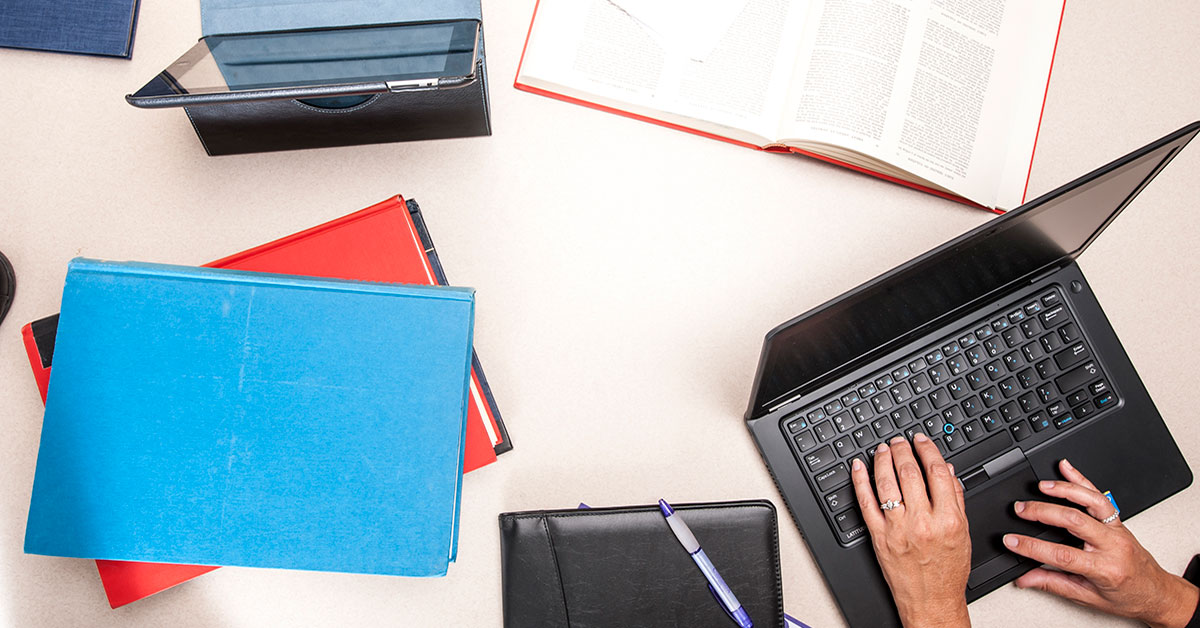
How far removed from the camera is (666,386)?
77 centimetres

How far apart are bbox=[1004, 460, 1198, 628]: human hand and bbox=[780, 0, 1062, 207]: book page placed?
33 cm

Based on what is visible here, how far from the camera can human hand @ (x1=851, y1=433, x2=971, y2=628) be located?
0.71m

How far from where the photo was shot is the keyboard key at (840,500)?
29.0 inches

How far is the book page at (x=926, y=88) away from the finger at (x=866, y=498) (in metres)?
0.33

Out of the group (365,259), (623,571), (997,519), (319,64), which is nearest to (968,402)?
(997,519)

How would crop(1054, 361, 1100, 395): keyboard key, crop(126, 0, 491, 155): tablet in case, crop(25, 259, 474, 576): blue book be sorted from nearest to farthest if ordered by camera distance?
crop(25, 259, 474, 576): blue book, crop(126, 0, 491, 155): tablet in case, crop(1054, 361, 1100, 395): keyboard key

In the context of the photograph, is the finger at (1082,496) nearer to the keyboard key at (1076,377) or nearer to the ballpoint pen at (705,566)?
the keyboard key at (1076,377)

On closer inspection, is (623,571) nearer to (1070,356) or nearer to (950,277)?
(950,277)

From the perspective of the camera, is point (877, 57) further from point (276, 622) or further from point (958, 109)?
point (276, 622)

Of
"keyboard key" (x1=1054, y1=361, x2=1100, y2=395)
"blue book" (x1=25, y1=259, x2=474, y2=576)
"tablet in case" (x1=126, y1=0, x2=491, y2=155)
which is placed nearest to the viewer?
"blue book" (x1=25, y1=259, x2=474, y2=576)

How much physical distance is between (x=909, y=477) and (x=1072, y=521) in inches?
6.9

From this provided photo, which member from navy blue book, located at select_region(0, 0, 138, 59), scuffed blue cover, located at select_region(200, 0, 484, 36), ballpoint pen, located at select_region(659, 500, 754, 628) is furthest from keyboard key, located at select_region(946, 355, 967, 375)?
navy blue book, located at select_region(0, 0, 138, 59)

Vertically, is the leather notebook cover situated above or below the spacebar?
below

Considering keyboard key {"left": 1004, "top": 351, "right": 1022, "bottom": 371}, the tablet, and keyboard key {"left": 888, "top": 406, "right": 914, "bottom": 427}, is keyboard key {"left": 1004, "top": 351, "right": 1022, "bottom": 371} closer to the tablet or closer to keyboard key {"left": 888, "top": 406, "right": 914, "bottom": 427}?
keyboard key {"left": 888, "top": 406, "right": 914, "bottom": 427}
